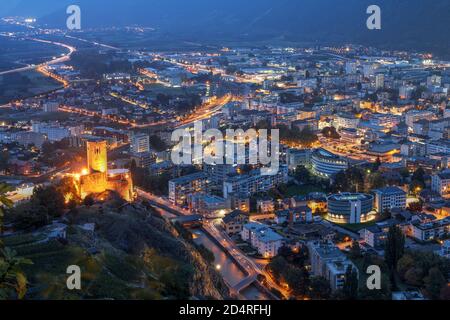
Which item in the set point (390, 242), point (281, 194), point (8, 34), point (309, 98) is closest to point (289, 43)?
point (8, 34)

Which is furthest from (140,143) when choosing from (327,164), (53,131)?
(327,164)

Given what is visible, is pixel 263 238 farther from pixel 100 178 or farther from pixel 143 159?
pixel 143 159

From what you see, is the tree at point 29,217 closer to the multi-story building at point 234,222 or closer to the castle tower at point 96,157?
the castle tower at point 96,157

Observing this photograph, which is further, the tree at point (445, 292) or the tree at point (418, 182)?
the tree at point (418, 182)

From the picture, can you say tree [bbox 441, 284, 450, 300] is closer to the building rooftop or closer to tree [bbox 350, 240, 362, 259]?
tree [bbox 350, 240, 362, 259]

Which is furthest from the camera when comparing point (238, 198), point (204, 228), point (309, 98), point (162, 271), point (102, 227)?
point (309, 98)

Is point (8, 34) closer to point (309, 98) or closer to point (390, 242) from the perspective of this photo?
point (309, 98)

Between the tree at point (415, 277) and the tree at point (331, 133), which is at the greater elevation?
the tree at point (331, 133)

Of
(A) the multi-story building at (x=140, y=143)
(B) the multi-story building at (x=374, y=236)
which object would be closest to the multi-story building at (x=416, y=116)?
(A) the multi-story building at (x=140, y=143)
